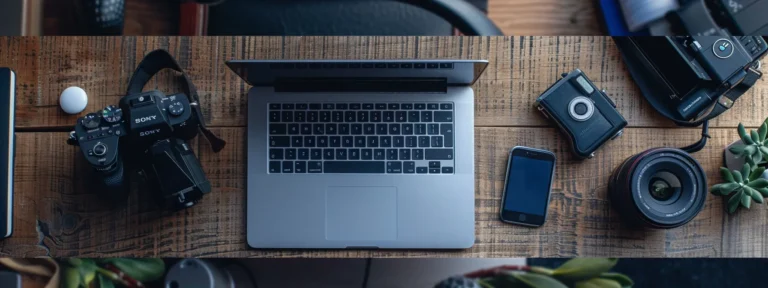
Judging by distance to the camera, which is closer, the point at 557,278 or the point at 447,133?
the point at 447,133

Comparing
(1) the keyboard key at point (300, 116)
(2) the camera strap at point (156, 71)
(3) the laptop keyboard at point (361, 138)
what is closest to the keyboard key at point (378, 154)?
(3) the laptop keyboard at point (361, 138)

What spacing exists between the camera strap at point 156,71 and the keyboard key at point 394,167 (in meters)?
0.25

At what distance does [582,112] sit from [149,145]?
0.61 metres

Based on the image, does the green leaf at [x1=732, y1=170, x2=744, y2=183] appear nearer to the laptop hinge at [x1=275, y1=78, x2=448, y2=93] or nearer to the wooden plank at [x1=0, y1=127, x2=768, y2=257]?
the wooden plank at [x1=0, y1=127, x2=768, y2=257]

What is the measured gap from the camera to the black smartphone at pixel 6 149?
0.83m

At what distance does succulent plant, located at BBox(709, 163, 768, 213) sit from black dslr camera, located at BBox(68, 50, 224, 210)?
0.73 m

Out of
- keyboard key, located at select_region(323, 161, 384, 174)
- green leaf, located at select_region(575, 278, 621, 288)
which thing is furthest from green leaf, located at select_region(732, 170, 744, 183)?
keyboard key, located at select_region(323, 161, 384, 174)

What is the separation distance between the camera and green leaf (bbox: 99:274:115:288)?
3.13ft

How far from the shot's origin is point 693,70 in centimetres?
85

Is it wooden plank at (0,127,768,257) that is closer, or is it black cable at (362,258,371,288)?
wooden plank at (0,127,768,257)

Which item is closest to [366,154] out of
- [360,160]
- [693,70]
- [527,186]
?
[360,160]

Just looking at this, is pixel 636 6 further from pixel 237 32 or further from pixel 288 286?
pixel 288 286

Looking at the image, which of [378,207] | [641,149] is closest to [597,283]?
[641,149]

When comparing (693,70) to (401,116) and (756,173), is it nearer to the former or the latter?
(756,173)
